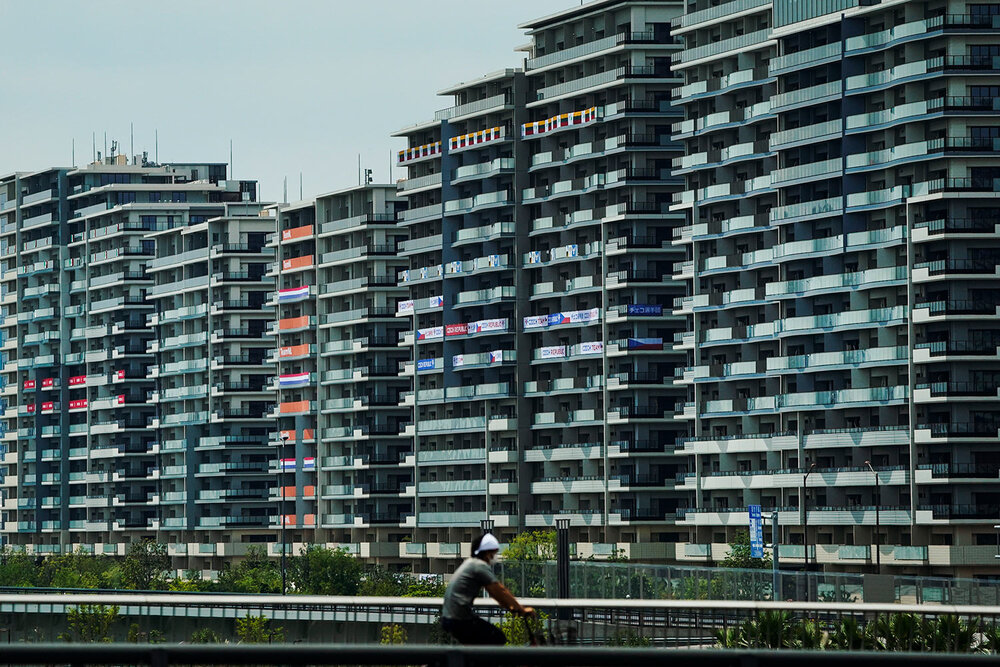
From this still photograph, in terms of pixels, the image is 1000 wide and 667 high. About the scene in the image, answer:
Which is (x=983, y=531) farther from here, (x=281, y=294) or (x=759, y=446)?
(x=281, y=294)

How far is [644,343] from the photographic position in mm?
148250

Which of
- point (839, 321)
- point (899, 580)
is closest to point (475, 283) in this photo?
point (839, 321)

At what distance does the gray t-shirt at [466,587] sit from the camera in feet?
73.8

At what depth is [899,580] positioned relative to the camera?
73625 millimetres

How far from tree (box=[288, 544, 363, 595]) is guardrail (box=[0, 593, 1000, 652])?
120493 mm

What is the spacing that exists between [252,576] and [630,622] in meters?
142

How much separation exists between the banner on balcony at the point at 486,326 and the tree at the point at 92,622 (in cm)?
12629

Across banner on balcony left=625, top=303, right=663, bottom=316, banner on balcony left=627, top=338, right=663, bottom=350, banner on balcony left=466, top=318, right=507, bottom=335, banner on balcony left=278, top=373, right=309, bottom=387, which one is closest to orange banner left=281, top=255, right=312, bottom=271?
banner on balcony left=278, top=373, right=309, bottom=387

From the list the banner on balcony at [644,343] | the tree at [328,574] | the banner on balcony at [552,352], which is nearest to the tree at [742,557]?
the banner on balcony at [644,343]

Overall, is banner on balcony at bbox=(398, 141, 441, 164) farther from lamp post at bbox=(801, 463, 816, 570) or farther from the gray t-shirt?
the gray t-shirt

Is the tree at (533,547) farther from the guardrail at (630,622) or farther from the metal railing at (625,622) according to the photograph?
the guardrail at (630,622)

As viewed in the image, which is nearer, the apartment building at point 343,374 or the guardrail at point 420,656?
the guardrail at point 420,656

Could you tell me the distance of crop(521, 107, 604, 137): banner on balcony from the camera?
153m

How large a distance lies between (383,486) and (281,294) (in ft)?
87.9
